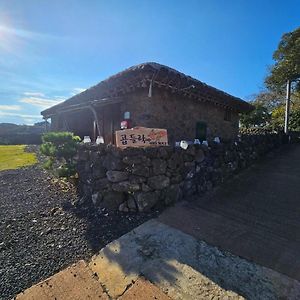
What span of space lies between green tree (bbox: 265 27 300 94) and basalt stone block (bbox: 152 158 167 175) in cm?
1284

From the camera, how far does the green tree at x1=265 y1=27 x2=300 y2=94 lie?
13.9 metres

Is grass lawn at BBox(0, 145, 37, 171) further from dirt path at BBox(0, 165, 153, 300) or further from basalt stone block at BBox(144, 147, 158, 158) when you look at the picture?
basalt stone block at BBox(144, 147, 158, 158)

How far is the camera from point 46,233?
4781mm

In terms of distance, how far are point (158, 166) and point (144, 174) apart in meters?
0.38

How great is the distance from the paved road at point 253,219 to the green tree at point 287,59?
9634 mm

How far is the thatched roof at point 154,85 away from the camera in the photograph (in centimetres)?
692

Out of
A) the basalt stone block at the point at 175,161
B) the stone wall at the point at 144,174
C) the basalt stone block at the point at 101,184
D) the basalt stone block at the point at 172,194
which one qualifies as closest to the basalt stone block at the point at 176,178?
the stone wall at the point at 144,174

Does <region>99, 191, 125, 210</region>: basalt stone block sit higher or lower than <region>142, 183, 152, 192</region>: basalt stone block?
lower

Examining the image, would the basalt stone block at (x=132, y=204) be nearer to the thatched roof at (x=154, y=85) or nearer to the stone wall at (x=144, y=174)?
the stone wall at (x=144, y=174)

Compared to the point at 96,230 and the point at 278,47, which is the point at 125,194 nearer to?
the point at 96,230

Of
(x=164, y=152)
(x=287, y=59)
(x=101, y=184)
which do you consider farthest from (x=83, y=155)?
(x=287, y=59)

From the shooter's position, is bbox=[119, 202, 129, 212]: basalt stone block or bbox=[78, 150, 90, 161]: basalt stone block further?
bbox=[78, 150, 90, 161]: basalt stone block

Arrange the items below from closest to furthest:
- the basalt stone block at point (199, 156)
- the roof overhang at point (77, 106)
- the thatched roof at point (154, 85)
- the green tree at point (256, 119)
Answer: the basalt stone block at point (199, 156) → the thatched roof at point (154, 85) → the roof overhang at point (77, 106) → the green tree at point (256, 119)

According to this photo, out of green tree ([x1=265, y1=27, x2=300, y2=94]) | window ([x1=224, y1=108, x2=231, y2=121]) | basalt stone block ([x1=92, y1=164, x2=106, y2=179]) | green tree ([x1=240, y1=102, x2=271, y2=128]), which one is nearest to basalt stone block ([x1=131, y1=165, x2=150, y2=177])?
basalt stone block ([x1=92, y1=164, x2=106, y2=179])
